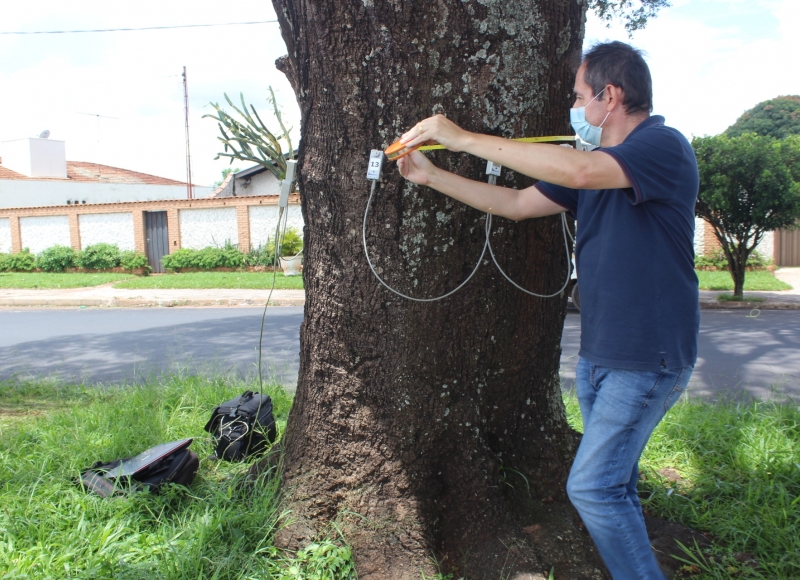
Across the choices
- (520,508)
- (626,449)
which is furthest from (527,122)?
(520,508)

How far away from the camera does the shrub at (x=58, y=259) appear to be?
2260 centimetres

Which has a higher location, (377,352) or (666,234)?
(666,234)

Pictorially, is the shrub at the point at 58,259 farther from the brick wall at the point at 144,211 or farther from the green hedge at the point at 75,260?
the brick wall at the point at 144,211

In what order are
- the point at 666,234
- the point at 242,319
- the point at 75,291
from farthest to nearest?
1. the point at 75,291
2. the point at 242,319
3. the point at 666,234

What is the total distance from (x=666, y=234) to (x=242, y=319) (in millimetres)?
9640

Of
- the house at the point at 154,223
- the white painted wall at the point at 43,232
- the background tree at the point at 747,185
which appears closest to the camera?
the background tree at the point at 747,185

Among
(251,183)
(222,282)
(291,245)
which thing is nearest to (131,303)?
(222,282)

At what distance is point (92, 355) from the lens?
7.62 m

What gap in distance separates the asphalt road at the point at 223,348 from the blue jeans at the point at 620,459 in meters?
3.74

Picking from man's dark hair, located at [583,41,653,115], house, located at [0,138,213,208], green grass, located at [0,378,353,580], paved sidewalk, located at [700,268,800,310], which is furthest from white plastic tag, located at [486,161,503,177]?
house, located at [0,138,213,208]

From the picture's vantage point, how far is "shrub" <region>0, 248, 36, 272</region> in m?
23.2

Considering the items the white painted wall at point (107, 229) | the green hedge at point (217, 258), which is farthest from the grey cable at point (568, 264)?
the white painted wall at point (107, 229)

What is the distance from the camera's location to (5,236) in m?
24.4

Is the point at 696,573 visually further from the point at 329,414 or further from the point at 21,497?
the point at 21,497
